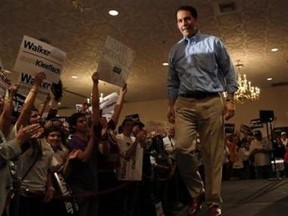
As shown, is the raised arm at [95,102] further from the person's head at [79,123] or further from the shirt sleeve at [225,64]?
the shirt sleeve at [225,64]

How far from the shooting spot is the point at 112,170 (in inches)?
130

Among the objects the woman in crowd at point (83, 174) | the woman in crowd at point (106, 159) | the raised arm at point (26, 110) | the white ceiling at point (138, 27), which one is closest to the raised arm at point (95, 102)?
the woman in crowd at point (106, 159)

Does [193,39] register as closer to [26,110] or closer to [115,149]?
[115,149]

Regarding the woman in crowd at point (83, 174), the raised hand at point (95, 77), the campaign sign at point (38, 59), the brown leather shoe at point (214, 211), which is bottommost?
the brown leather shoe at point (214, 211)

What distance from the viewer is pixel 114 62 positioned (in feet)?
A: 10.8

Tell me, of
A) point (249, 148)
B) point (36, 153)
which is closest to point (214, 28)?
point (249, 148)

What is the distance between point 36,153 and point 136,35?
5.73 meters

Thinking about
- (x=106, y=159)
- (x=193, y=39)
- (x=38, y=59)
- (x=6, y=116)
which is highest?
(x=193, y=39)

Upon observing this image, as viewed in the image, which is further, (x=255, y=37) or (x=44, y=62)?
(x=255, y=37)

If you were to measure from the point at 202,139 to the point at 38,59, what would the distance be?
134 centimetres

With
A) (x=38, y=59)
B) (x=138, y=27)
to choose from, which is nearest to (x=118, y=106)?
(x=38, y=59)

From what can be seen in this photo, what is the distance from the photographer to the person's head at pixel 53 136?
135 inches

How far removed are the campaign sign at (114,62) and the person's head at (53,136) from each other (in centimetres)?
69

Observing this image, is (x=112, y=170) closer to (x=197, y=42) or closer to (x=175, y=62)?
(x=175, y=62)
